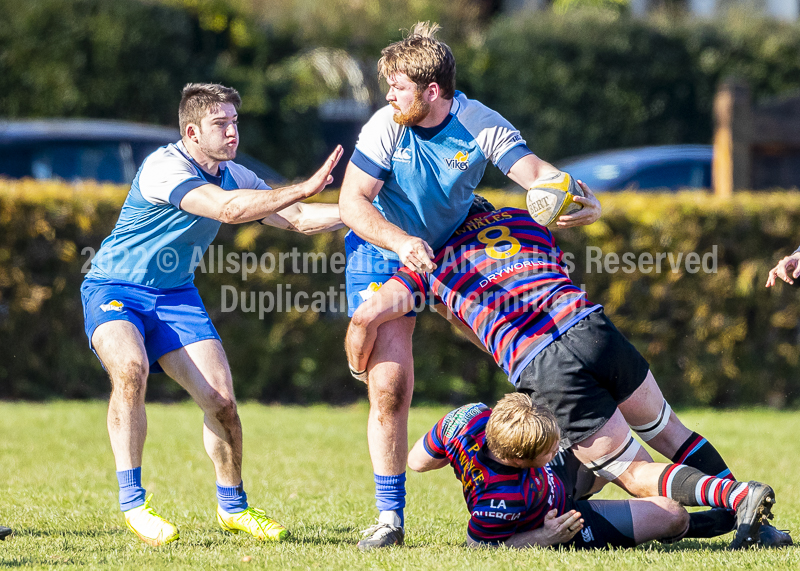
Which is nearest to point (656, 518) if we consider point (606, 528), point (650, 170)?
point (606, 528)

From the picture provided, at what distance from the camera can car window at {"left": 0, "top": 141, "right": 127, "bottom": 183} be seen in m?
9.68

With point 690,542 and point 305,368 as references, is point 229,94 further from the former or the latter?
point 305,368

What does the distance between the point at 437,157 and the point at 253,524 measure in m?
1.87

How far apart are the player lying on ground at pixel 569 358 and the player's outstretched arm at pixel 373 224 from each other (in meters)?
0.33

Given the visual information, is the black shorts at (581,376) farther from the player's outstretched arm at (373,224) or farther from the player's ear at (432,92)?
the player's ear at (432,92)

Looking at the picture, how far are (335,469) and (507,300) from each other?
2666 millimetres

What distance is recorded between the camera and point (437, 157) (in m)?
4.21

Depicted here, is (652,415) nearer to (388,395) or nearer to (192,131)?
(388,395)

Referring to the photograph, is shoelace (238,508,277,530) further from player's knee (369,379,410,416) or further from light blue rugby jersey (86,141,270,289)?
light blue rugby jersey (86,141,270,289)

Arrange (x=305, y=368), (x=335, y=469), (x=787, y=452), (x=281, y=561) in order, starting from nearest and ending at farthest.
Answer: (x=281, y=561), (x=335, y=469), (x=787, y=452), (x=305, y=368)

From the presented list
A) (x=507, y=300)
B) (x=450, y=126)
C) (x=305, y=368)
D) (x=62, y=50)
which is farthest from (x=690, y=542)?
(x=62, y=50)

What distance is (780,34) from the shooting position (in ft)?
55.3

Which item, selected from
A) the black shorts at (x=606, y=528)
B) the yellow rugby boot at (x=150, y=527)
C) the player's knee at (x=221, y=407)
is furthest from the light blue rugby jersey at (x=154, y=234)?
the black shorts at (x=606, y=528)

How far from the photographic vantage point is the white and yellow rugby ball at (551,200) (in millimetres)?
3961
